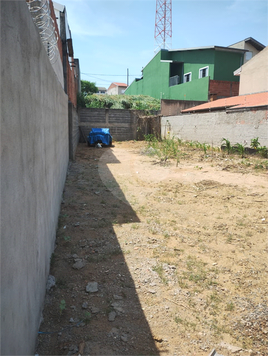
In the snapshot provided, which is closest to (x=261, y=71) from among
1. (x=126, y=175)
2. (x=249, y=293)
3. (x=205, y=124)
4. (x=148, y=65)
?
(x=205, y=124)

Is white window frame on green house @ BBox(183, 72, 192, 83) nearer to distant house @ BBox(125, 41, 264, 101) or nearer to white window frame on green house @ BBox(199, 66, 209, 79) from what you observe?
distant house @ BBox(125, 41, 264, 101)

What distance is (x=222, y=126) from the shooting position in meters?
11.2

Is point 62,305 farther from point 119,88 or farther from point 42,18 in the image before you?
point 119,88

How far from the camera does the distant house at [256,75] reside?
45.2 feet

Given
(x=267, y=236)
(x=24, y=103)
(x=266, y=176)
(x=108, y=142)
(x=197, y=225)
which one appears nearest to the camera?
(x=24, y=103)

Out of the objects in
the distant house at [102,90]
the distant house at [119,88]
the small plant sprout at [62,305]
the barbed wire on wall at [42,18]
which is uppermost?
the distant house at [102,90]

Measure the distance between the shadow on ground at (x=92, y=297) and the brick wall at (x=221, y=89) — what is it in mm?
16037

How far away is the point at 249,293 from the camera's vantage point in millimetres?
2316

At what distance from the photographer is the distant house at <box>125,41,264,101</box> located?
18.1 metres

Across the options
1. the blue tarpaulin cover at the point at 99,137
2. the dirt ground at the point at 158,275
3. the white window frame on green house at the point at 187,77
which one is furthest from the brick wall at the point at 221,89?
the dirt ground at the point at 158,275

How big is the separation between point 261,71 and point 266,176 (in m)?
9.76

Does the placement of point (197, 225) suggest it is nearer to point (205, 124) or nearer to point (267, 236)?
point (267, 236)

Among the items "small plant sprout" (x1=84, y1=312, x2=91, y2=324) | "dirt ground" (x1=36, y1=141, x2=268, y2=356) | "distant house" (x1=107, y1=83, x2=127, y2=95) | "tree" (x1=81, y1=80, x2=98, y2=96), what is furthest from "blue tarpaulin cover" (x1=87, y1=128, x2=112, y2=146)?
"distant house" (x1=107, y1=83, x2=127, y2=95)

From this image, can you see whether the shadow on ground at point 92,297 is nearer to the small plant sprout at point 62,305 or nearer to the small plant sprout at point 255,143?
the small plant sprout at point 62,305
